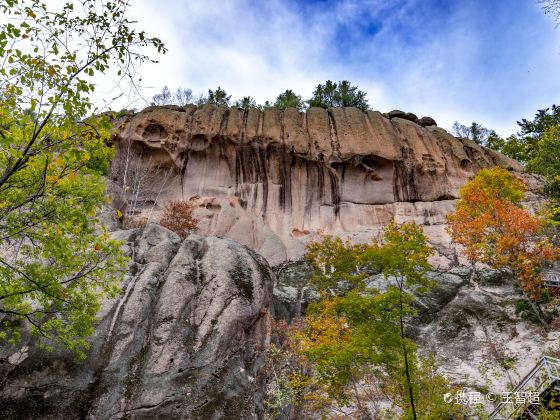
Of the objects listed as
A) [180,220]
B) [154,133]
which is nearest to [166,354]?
[180,220]

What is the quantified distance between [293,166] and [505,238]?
638 inches

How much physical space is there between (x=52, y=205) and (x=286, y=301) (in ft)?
50.5

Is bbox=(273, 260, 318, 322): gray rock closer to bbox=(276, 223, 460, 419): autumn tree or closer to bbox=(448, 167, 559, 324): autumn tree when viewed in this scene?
bbox=(276, 223, 460, 419): autumn tree

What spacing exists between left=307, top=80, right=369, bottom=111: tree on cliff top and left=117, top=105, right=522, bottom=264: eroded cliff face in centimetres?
948

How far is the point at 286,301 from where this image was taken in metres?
21.8

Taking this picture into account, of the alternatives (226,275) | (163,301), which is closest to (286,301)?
(226,275)

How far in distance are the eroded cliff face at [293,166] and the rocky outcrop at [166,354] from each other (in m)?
13.1

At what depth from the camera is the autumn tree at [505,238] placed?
18641mm

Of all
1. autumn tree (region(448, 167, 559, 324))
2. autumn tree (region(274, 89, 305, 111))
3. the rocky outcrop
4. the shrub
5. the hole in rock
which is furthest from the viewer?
autumn tree (region(274, 89, 305, 111))

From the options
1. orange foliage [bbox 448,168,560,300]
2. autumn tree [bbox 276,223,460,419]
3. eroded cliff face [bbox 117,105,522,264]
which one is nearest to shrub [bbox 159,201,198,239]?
eroded cliff face [bbox 117,105,522,264]

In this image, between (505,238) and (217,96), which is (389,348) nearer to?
(505,238)

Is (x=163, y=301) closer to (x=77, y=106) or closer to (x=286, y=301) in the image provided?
(x=286, y=301)

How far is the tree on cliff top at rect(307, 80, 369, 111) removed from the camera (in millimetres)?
41588

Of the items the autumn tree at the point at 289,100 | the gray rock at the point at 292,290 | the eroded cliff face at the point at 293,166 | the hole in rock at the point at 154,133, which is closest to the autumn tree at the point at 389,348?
the gray rock at the point at 292,290
